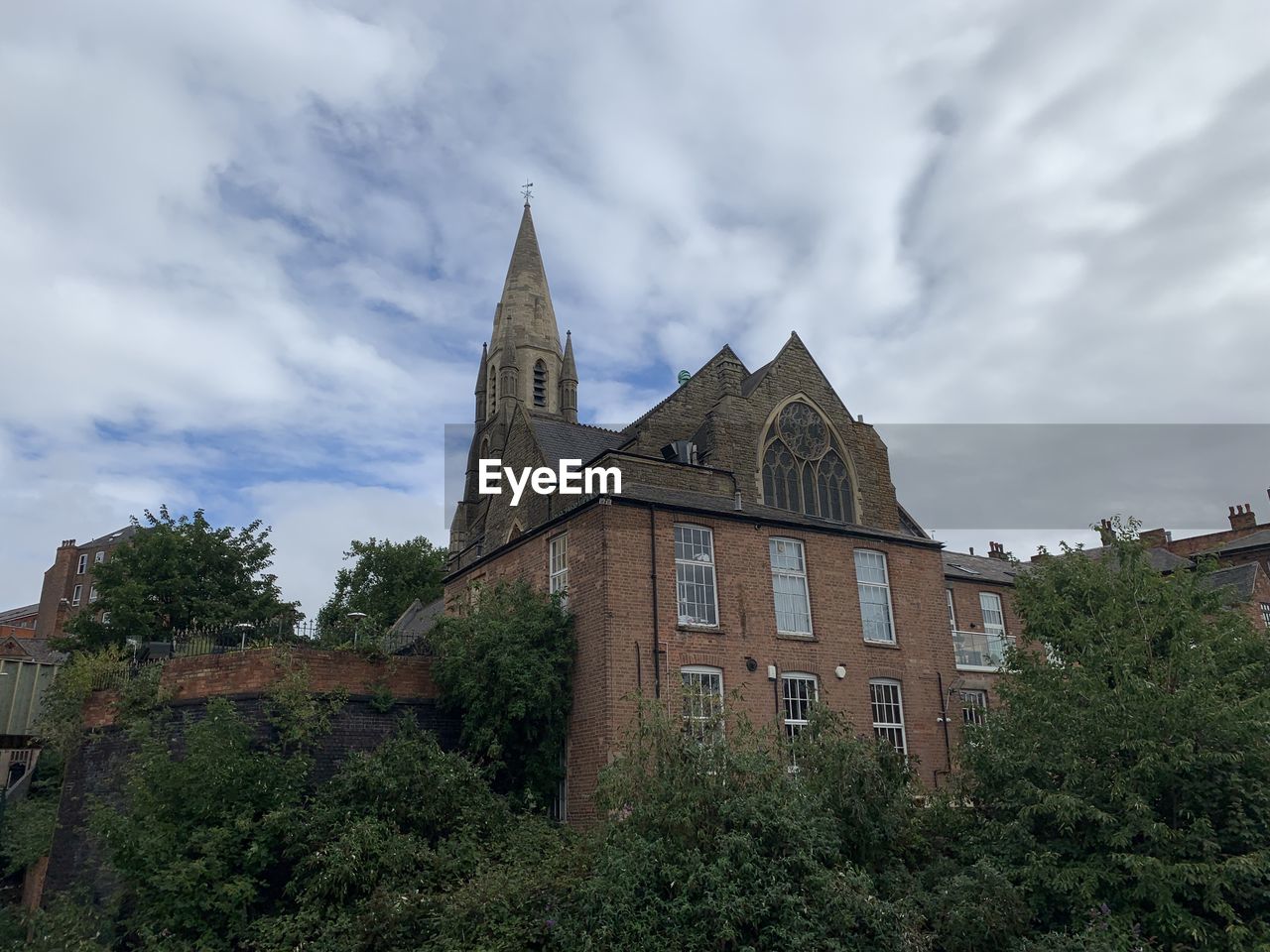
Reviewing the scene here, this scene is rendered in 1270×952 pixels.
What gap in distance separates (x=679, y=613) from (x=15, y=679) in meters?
18.7

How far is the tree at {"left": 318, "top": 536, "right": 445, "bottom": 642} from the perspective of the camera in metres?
48.8

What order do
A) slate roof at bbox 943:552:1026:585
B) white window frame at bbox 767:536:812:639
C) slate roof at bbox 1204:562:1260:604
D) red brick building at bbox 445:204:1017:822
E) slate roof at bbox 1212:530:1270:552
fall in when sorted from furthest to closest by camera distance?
1. slate roof at bbox 1212:530:1270:552
2. slate roof at bbox 1204:562:1260:604
3. slate roof at bbox 943:552:1026:585
4. white window frame at bbox 767:536:812:639
5. red brick building at bbox 445:204:1017:822

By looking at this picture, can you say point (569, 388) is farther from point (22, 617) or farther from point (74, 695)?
point (22, 617)

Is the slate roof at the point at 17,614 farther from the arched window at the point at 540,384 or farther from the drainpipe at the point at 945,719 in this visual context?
the drainpipe at the point at 945,719

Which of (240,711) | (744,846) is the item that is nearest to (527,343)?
(240,711)

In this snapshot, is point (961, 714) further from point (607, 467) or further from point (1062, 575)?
point (607, 467)

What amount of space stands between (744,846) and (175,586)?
82.7 feet

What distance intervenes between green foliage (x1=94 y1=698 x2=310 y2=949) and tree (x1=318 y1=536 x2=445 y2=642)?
33.6m

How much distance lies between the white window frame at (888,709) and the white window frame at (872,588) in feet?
3.29

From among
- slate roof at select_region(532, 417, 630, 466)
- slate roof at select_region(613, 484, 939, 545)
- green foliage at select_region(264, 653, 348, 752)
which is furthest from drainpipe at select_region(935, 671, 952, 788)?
green foliage at select_region(264, 653, 348, 752)

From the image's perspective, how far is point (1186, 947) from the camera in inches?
441

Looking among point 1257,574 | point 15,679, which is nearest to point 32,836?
point 15,679

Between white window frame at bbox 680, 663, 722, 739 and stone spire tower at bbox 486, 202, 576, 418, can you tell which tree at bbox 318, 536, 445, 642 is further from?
white window frame at bbox 680, 663, 722, 739

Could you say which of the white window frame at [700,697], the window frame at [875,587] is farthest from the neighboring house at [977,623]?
the white window frame at [700,697]
